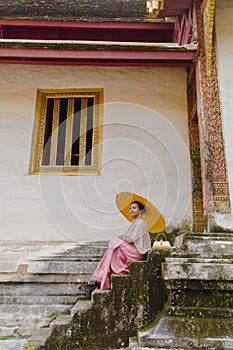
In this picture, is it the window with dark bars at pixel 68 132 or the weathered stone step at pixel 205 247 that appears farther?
the window with dark bars at pixel 68 132

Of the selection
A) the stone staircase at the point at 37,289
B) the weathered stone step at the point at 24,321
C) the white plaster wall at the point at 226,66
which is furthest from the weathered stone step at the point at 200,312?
the white plaster wall at the point at 226,66

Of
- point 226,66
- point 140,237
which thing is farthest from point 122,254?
point 226,66

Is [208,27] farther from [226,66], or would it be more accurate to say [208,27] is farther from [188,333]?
[188,333]

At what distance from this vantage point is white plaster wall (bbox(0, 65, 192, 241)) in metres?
5.24

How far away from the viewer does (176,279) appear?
269cm

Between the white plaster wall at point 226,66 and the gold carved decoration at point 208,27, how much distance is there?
0.12 metres

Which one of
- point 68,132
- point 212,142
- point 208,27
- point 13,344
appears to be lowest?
point 13,344

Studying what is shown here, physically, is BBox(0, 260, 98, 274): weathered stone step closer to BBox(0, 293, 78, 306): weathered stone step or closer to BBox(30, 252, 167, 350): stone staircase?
BBox(0, 293, 78, 306): weathered stone step

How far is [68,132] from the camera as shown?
18.9ft

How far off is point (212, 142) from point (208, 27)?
1.30 metres

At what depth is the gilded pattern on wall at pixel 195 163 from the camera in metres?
5.28

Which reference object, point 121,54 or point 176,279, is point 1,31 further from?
point 176,279

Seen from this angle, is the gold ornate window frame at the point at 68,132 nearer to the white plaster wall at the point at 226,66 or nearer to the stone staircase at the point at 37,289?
the stone staircase at the point at 37,289

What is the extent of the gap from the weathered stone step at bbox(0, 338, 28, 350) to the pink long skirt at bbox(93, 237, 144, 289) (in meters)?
0.77
